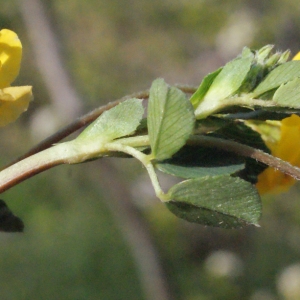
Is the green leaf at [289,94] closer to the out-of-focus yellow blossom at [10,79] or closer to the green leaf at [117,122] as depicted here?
the green leaf at [117,122]

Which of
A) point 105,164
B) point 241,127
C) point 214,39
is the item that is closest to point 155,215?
point 105,164

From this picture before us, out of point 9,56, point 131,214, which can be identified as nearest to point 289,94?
point 9,56

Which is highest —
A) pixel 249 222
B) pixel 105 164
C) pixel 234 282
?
pixel 249 222

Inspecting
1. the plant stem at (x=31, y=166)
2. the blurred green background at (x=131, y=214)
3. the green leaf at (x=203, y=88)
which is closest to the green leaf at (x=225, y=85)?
the green leaf at (x=203, y=88)

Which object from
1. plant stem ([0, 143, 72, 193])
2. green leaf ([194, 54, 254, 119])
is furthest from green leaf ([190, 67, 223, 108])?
plant stem ([0, 143, 72, 193])

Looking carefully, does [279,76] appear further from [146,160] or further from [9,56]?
[9,56]

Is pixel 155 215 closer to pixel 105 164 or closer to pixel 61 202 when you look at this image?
pixel 61 202
